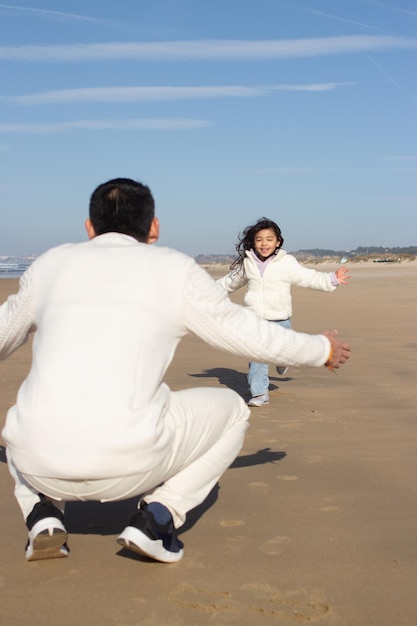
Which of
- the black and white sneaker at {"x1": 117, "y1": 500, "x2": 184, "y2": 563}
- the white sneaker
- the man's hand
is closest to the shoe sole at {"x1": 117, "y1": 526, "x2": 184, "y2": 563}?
the black and white sneaker at {"x1": 117, "y1": 500, "x2": 184, "y2": 563}

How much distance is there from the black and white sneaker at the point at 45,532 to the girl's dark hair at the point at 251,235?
460 cm

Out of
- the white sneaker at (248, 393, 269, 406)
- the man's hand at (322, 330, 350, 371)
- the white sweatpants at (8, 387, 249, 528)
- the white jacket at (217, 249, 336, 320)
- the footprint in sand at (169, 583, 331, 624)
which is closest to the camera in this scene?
the footprint in sand at (169, 583, 331, 624)

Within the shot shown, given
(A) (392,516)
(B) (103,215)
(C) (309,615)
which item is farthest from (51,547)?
(A) (392,516)

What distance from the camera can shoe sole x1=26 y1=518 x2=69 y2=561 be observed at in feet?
10.0

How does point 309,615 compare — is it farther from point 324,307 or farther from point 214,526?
point 324,307

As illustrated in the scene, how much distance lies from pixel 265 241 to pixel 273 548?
4353mm

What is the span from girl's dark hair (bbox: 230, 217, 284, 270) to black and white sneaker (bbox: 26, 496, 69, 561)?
4604 millimetres

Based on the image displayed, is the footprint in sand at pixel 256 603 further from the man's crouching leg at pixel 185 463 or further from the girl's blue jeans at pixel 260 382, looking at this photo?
the girl's blue jeans at pixel 260 382

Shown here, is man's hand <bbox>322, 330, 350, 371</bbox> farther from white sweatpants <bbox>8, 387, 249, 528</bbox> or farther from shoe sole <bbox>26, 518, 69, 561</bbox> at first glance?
shoe sole <bbox>26, 518, 69, 561</bbox>

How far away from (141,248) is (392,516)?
170 cm

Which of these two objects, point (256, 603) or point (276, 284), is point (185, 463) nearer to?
point (256, 603)

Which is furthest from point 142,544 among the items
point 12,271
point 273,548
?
point 12,271

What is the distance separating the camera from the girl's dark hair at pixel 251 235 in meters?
7.39

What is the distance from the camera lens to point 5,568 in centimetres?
312
